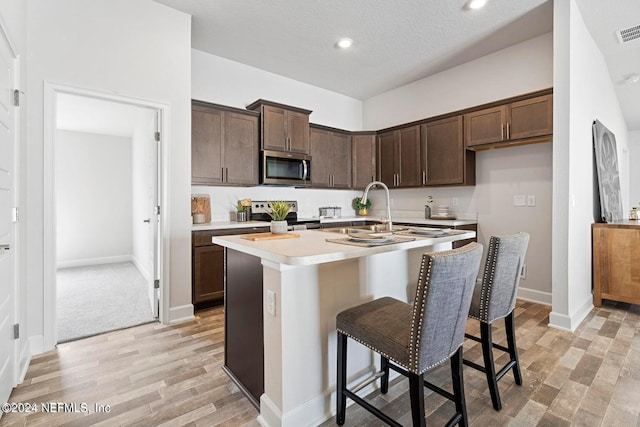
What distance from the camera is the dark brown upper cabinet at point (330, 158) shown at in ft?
15.1

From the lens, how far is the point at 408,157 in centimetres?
449

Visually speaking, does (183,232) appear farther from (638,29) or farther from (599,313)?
(638,29)

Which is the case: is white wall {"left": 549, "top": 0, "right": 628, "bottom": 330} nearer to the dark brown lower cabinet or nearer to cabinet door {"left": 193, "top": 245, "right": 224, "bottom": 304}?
the dark brown lower cabinet

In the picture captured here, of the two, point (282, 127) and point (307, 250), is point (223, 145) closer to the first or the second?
point (282, 127)

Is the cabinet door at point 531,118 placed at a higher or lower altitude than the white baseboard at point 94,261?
higher

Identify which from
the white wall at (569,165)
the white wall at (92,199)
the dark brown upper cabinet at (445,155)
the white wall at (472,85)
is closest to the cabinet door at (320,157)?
the white wall at (472,85)

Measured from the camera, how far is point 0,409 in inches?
63.5

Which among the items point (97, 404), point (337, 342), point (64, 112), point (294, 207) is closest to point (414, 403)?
point (337, 342)

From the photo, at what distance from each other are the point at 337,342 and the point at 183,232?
2.05 metres

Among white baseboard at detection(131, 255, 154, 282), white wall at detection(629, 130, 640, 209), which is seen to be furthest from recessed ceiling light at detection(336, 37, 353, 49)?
white wall at detection(629, 130, 640, 209)

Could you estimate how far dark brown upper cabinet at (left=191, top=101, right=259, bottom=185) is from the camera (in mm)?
3443

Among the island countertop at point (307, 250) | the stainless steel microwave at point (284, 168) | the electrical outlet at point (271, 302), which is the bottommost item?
the electrical outlet at point (271, 302)

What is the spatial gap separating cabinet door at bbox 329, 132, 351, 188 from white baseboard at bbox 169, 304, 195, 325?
8.83ft

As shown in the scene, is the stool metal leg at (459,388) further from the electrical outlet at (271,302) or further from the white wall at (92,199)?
the white wall at (92,199)
